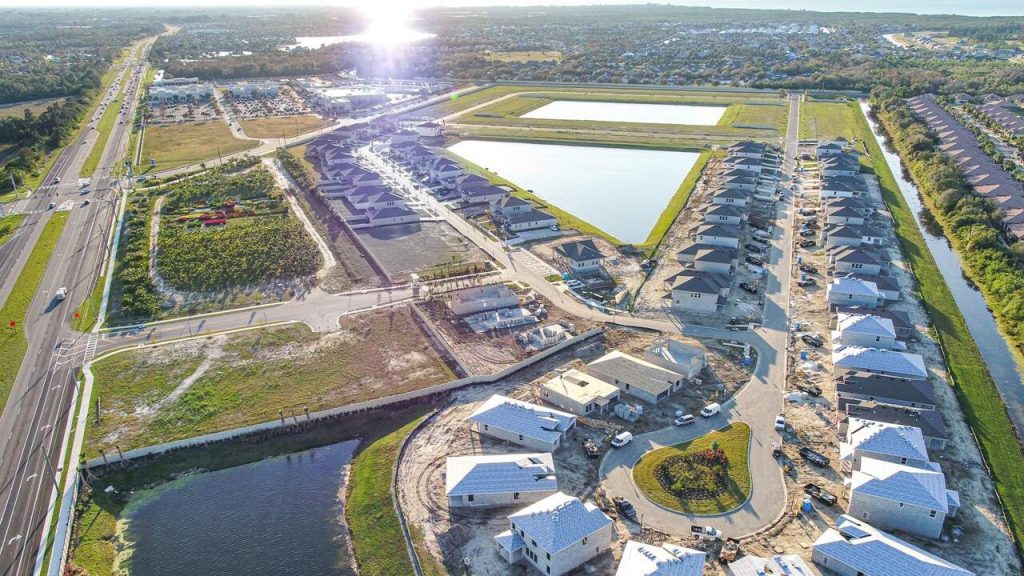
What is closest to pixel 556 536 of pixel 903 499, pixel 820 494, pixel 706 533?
pixel 706 533

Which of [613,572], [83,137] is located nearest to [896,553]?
[613,572]

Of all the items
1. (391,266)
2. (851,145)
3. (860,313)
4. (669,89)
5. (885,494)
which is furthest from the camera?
(669,89)

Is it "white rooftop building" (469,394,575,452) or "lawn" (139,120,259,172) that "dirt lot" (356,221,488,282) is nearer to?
"white rooftop building" (469,394,575,452)

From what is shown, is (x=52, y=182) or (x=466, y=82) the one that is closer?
(x=52, y=182)

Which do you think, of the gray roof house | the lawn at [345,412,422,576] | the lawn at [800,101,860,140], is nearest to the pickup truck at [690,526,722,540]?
the gray roof house

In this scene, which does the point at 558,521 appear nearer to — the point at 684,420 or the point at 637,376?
the point at 684,420

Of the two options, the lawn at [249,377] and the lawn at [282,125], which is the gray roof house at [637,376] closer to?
the lawn at [249,377]

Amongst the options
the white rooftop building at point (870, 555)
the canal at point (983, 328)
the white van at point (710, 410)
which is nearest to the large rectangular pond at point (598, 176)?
the canal at point (983, 328)

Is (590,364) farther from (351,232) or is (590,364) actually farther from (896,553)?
(351,232)
